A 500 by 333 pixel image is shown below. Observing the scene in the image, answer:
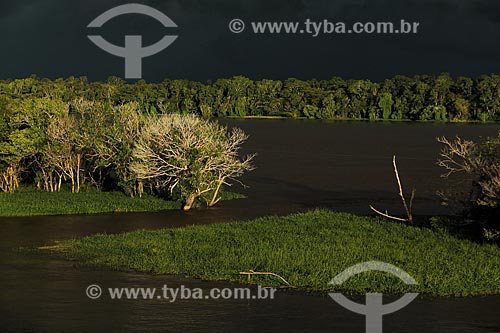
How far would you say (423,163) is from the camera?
11956 cm

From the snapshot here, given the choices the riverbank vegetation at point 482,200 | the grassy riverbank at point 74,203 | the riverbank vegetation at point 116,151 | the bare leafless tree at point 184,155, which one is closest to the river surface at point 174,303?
the grassy riverbank at point 74,203

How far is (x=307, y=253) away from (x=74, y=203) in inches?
1118

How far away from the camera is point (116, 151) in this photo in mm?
69812

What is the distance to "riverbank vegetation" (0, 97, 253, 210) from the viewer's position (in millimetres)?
64188

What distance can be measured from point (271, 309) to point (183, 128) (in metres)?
30.9

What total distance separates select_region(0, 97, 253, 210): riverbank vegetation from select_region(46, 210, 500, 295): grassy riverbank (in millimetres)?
11609

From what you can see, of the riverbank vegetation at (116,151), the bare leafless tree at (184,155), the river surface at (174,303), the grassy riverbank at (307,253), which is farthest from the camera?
the riverbank vegetation at (116,151)

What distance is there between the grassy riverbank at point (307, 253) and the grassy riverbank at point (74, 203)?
43.2 feet

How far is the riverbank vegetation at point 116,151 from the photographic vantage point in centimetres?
6419

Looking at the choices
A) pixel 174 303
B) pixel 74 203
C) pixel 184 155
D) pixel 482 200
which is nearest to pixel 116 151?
pixel 74 203

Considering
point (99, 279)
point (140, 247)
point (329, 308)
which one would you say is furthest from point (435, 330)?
point (140, 247)

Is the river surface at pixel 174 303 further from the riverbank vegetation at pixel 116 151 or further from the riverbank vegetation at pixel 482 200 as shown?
the riverbank vegetation at pixel 482 200

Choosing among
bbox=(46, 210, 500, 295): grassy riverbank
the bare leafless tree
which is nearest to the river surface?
bbox=(46, 210, 500, 295): grassy riverbank

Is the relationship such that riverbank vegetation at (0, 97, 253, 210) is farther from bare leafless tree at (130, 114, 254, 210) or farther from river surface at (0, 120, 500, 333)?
river surface at (0, 120, 500, 333)
